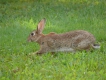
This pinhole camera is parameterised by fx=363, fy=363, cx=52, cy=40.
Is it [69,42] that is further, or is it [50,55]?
[69,42]

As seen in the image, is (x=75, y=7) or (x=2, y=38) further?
(x=75, y=7)

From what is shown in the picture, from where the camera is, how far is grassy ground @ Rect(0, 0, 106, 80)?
690 cm

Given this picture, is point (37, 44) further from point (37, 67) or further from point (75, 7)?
point (75, 7)

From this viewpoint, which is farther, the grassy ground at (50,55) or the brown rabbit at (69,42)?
the brown rabbit at (69,42)

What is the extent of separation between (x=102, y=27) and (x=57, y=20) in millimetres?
2367

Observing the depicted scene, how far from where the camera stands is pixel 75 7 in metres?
17.6

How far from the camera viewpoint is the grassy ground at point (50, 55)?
690 centimetres

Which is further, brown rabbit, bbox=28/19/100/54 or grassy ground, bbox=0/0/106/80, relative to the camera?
brown rabbit, bbox=28/19/100/54

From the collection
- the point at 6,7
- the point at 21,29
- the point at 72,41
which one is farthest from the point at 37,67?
the point at 6,7

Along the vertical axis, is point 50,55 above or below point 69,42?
below

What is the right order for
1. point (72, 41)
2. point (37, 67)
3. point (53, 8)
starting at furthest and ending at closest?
point (53, 8) → point (72, 41) → point (37, 67)

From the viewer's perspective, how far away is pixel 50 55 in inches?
342

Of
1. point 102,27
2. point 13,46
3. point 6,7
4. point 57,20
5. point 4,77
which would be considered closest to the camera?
point 4,77

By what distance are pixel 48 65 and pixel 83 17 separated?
281 inches
